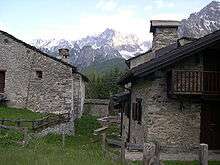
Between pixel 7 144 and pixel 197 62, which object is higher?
pixel 197 62

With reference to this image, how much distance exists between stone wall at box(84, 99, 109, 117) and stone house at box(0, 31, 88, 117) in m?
16.6

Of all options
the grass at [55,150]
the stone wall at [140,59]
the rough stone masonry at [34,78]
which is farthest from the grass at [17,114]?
the stone wall at [140,59]

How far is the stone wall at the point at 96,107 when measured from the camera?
49375 millimetres

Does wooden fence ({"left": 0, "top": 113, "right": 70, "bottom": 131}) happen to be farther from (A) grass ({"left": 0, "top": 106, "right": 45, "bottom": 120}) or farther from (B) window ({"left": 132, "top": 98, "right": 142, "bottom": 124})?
(B) window ({"left": 132, "top": 98, "right": 142, "bottom": 124})

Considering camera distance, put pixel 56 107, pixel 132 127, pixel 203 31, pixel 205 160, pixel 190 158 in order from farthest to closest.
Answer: pixel 203 31 → pixel 56 107 → pixel 132 127 → pixel 190 158 → pixel 205 160

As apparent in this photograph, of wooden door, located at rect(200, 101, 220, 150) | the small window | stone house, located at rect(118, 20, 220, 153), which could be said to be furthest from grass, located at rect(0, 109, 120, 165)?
wooden door, located at rect(200, 101, 220, 150)

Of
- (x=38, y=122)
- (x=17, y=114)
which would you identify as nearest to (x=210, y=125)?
(x=38, y=122)

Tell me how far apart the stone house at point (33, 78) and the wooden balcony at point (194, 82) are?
15.5m

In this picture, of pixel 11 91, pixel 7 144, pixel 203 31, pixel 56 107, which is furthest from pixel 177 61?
pixel 203 31

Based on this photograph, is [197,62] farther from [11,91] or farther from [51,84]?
[11,91]

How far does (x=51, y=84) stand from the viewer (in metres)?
32.1

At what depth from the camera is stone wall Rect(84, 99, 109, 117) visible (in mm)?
49375

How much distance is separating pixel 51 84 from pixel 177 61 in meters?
16.3

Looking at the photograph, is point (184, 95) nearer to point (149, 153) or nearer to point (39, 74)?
point (149, 153)
